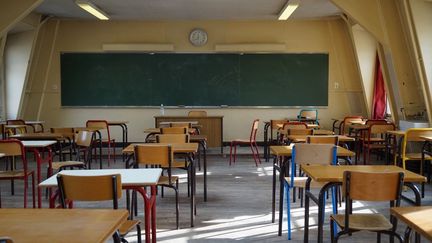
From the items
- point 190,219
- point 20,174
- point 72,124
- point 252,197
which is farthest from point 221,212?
point 72,124

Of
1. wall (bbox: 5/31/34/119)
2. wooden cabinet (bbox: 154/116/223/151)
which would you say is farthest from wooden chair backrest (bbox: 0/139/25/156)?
wall (bbox: 5/31/34/119)

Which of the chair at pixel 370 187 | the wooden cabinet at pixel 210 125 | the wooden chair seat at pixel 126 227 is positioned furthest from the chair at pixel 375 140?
the wooden chair seat at pixel 126 227

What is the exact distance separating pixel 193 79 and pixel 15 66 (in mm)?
4076

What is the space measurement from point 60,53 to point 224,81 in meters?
4.01

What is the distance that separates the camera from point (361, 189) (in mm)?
2545

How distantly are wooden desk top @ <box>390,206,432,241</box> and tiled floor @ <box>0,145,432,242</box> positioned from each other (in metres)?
2.02

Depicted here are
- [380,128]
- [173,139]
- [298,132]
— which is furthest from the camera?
[380,128]

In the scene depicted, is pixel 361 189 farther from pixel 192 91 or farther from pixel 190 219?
pixel 192 91

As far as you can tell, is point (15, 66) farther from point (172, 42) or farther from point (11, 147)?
point (11, 147)

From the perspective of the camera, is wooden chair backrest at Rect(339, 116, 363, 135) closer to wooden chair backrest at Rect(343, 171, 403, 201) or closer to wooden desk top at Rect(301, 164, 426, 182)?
wooden desk top at Rect(301, 164, 426, 182)

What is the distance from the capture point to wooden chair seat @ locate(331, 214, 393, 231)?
8.66 ft

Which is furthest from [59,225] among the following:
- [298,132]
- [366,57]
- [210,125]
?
[366,57]

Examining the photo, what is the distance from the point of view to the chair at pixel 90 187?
2.40m

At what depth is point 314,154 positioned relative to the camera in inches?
148
